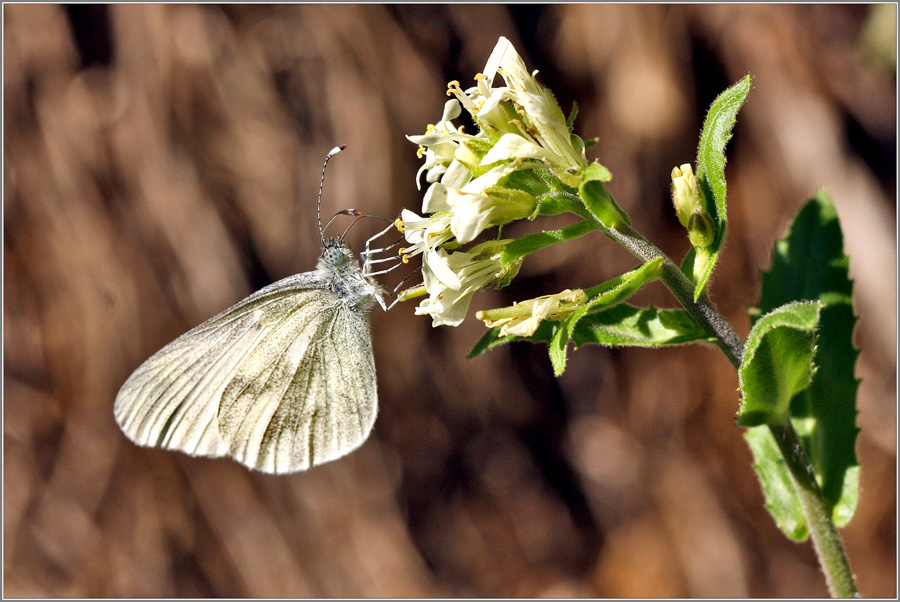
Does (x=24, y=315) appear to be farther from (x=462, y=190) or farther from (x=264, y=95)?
(x=462, y=190)

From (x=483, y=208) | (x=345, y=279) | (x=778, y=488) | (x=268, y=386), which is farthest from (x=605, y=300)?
(x=268, y=386)

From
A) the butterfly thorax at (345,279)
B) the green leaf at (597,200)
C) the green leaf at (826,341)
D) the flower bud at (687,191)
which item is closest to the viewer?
the green leaf at (597,200)

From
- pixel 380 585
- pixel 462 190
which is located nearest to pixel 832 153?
pixel 462 190

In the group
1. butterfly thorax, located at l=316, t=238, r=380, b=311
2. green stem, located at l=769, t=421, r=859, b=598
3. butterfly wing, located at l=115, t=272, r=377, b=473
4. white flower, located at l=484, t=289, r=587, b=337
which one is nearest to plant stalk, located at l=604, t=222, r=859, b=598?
green stem, located at l=769, t=421, r=859, b=598

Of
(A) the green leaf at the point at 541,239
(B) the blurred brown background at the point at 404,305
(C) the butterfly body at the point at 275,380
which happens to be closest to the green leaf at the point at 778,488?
(A) the green leaf at the point at 541,239

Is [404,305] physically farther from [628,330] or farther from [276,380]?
[628,330]

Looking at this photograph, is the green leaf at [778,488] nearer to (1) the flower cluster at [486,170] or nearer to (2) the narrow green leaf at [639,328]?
(2) the narrow green leaf at [639,328]
